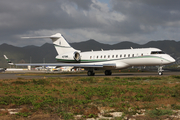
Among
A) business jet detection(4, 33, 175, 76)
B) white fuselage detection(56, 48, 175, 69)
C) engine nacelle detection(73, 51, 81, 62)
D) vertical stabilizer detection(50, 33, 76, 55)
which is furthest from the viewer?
vertical stabilizer detection(50, 33, 76, 55)

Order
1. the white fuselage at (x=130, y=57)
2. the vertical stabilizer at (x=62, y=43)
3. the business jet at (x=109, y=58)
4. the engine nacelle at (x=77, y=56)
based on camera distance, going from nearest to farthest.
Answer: the white fuselage at (x=130, y=57), the business jet at (x=109, y=58), the engine nacelle at (x=77, y=56), the vertical stabilizer at (x=62, y=43)

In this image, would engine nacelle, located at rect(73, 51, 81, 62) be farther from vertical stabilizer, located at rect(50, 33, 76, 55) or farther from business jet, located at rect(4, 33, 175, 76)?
vertical stabilizer, located at rect(50, 33, 76, 55)

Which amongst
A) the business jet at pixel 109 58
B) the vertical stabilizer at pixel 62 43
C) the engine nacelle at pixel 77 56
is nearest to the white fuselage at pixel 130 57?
the business jet at pixel 109 58

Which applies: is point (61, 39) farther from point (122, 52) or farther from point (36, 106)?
point (36, 106)

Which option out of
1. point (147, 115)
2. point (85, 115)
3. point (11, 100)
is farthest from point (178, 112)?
point (11, 100)

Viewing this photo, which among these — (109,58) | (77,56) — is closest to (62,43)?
(77,56)

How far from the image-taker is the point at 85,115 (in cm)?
749

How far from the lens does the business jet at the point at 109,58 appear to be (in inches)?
1115

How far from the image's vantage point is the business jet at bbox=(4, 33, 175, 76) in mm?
28328

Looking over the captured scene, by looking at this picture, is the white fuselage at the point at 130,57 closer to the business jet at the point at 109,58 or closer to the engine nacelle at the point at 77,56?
the business jet at the point at 109,58

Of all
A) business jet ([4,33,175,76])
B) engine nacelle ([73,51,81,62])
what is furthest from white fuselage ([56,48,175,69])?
engine nacelle ([73,51,81,62])

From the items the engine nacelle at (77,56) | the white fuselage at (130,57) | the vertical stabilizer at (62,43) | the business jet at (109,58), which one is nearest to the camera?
the white fuselage at (130,57)

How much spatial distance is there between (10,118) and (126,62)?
24.0 meters

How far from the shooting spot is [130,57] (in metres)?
29.5
